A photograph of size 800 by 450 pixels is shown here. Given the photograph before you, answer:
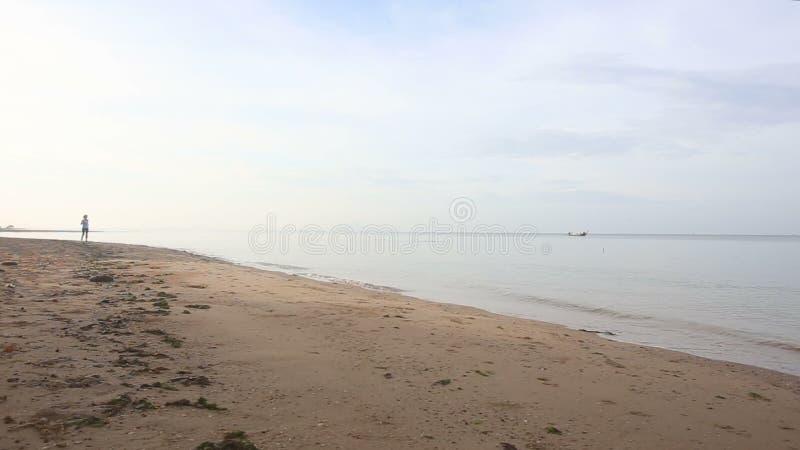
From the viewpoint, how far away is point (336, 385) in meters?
4.96

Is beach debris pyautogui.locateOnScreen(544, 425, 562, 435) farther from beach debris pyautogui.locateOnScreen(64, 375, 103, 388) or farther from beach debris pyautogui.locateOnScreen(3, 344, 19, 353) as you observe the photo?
beach debris pyautogui.locateOnScreen(3, 344, 19, 353)

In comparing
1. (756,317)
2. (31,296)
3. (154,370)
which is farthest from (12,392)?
(756,317)

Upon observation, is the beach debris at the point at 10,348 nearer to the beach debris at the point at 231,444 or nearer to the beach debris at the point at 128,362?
the beach debris at the point at 128,362

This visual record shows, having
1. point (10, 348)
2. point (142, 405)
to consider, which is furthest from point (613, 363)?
point (10, 348)

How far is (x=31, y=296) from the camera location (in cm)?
835

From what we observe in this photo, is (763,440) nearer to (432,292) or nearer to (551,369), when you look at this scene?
(551,369)

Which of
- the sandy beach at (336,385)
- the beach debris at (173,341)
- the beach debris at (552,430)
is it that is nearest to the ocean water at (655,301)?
the sandy beach at (336,385)

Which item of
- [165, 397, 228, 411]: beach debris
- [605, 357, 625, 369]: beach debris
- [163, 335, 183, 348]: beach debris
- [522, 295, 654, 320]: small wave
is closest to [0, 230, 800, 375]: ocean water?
[522, 295, 654, 320]: small wave

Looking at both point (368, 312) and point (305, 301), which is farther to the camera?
point (305, 301)

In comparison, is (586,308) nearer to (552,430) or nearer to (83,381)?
(552,430)

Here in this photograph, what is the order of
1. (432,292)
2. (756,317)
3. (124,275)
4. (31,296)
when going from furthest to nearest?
(432,292) → (756,317) → (124,275) → (31,296)

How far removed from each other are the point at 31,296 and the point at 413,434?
8037 millimetres

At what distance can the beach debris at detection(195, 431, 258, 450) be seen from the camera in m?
3.27

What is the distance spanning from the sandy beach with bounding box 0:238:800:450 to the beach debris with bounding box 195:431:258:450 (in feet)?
0.17
